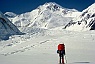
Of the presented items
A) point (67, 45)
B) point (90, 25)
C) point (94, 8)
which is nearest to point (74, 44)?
point (67, 45)

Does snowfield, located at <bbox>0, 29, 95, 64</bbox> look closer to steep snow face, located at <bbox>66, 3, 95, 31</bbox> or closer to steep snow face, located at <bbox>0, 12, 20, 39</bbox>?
steep snow face, located at <bbox>0, 12, 20, 39</bbox>

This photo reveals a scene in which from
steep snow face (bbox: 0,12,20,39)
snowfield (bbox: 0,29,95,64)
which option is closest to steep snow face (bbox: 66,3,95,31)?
steep snow face (bbox: 0,12,20,39)

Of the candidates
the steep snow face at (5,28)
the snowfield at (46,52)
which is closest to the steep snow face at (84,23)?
the steep snow face at (5,28)

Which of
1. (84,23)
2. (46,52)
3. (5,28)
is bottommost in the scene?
(46,52)

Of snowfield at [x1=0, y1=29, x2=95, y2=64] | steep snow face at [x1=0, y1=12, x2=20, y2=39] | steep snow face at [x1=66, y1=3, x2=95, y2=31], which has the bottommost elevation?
snowfield at [x1=0, y1=29, x2=95, y2=64]

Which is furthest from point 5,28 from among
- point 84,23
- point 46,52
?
point 84,23

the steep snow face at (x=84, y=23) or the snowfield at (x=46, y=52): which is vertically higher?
the steep snow face at (x=84, y=23)

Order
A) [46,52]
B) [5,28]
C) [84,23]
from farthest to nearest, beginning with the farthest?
1. [84,23]
2. [5,28]
3. [46,52]

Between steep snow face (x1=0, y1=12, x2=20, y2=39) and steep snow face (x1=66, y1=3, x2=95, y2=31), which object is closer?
steep snow face (x1=0, y1=12, x2=20, y2=39)

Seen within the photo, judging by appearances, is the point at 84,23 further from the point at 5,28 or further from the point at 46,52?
the point at 46,52

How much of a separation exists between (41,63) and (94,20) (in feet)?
422

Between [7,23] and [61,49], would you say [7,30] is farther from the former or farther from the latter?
[61,49]

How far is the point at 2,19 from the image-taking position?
126ft

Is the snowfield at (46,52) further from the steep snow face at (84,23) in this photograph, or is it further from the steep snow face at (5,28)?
the steep snow face at (84,23)
